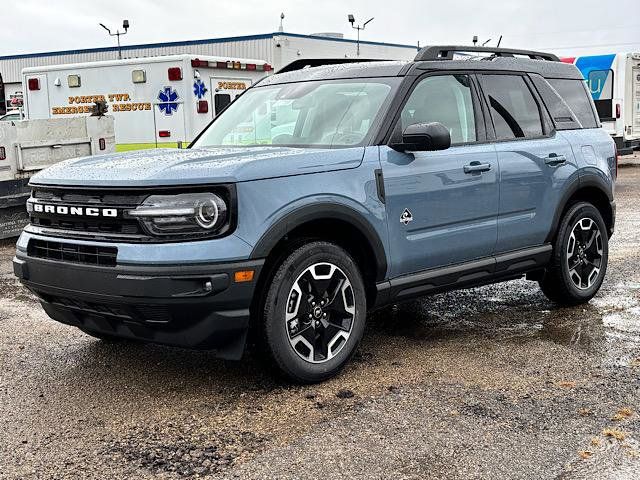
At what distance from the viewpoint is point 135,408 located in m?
4.23

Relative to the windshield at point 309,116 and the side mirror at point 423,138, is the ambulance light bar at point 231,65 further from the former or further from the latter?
the side mirror at point 423,138

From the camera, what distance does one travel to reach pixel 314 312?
4.50 m

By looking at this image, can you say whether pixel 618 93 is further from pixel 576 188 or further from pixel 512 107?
pixel 512 107

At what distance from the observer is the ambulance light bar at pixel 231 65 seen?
12116 mm

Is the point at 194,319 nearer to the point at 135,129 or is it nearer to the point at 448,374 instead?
the point at 448,374

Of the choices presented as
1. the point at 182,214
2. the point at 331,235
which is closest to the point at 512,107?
the point at 331,235

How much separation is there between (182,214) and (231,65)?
923cm

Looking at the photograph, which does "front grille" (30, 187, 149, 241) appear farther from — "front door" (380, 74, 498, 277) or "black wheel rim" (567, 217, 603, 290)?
"black wheel rim" (567, 217, 603, 290)

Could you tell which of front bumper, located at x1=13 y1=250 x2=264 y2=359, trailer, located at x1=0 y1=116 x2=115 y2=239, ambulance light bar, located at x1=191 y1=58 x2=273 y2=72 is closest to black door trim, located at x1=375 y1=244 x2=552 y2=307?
front bumper, located at x1=13 y1=250 x2=264 y2=359

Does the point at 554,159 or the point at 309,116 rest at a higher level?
the point at 309,116

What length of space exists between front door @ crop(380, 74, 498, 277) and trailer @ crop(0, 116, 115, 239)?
570 centimetres

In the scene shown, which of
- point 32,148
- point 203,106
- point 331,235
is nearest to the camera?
point 331,235

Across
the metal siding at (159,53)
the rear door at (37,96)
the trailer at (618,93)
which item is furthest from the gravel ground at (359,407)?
the metal siding at (159,53)

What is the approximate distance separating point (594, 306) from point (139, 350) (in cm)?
357
